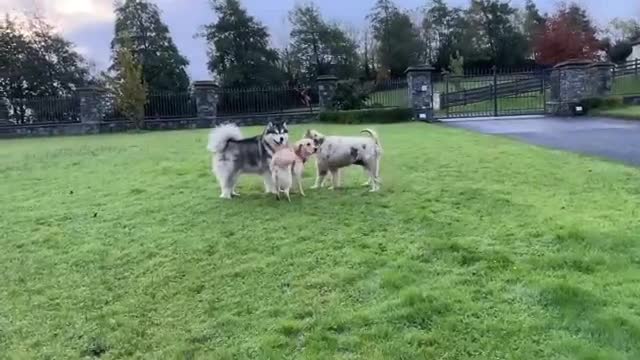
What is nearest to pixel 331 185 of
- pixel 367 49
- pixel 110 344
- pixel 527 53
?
pixel 110 344

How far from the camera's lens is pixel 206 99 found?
72.5 ft

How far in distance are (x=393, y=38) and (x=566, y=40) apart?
989 centimetres

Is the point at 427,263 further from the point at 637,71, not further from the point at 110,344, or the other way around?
the point at 637,71

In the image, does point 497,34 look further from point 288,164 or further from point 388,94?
point 288,164

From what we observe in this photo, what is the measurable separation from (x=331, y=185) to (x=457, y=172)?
5.54 feet

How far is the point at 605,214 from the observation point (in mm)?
4605

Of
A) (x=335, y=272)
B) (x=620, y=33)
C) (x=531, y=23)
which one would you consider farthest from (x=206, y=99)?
(x=620, y=33)

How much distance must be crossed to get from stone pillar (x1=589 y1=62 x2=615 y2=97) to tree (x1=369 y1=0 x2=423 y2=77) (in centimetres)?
1474

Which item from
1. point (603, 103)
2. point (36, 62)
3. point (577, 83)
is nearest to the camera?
point (603, 103)

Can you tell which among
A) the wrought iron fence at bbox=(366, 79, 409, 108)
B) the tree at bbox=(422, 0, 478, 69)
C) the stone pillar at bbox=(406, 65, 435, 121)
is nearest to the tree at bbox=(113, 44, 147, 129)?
the wrought iron fence at bbox=(366, 79, 409, 108)

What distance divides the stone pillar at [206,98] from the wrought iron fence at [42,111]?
15.6 ft

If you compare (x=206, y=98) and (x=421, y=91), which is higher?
(x=206, y=98)

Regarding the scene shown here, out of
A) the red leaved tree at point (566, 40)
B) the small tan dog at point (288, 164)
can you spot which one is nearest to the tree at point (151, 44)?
the red leaved tree at point (566, 40)

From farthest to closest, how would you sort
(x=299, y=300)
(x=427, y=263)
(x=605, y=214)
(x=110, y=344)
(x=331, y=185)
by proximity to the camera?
1. (x=331, y=185)
2. (x=605, y=214)
3. (x=427, y=263)
4. (x=299, y=300)
5. (x=110, y=344)
